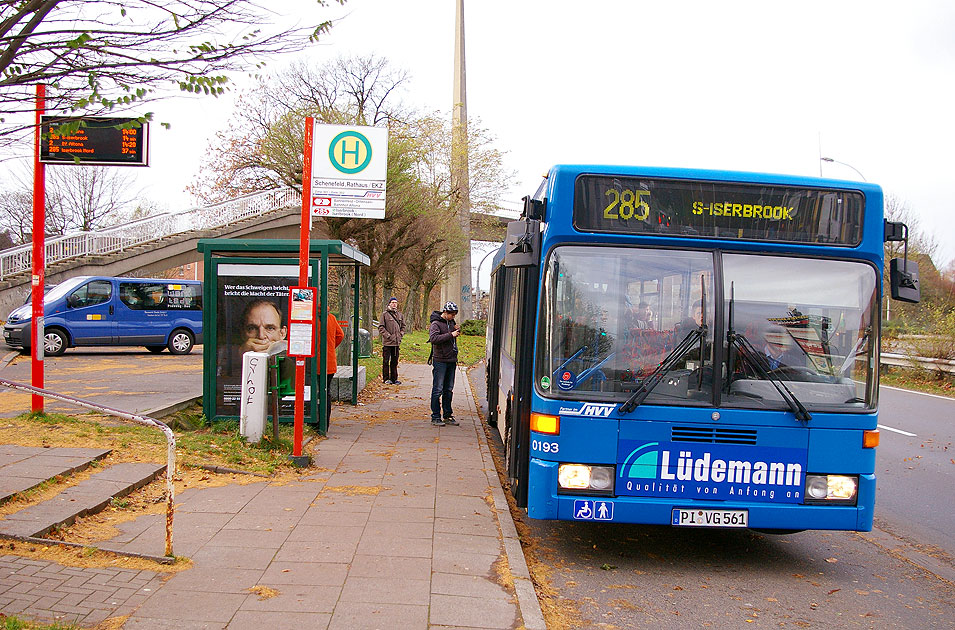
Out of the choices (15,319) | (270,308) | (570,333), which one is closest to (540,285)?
(570,333)

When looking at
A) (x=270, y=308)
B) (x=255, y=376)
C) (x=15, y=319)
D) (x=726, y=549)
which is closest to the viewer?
(x=726, y=549)

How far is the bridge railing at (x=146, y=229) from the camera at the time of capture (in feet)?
97.5

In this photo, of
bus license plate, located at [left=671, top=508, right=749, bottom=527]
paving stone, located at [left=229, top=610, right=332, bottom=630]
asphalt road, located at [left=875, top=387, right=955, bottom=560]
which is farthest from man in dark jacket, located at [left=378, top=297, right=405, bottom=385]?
paving stone, located at [left=229, top=610, right=332, bottom=630]

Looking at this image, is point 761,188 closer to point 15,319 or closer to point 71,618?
point 71,618

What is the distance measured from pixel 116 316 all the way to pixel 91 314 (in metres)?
0.67

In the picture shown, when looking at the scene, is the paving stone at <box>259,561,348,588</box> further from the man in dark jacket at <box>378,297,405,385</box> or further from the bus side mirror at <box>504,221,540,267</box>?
the man in dark jacket at <box>378,297,405,385</box>

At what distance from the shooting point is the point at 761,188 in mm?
6008

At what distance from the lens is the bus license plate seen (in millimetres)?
5699

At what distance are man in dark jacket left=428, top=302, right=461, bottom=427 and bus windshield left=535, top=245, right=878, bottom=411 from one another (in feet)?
20.8

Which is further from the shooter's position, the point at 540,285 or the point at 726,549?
the point at 726,549

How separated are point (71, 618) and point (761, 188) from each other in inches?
212

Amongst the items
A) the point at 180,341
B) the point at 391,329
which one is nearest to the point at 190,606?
the point at 391,329

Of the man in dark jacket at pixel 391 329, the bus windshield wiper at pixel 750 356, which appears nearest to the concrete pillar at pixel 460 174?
the man in dark jacket at pixel 391 329

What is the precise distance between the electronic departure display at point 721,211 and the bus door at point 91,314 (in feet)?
61.2
